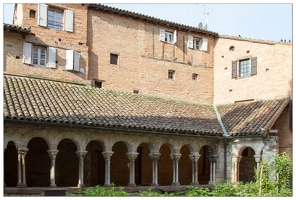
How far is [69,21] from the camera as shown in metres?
23.1

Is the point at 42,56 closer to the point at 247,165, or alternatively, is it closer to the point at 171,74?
the point at 171,74

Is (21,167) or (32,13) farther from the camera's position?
(32,13)

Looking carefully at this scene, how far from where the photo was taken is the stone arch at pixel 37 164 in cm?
2164

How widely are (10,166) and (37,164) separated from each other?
4.37 ft

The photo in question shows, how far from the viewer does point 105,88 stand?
24062mm

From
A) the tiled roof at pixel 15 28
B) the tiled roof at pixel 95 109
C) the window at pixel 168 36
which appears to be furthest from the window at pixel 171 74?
the tiled roof at pixel 15 28

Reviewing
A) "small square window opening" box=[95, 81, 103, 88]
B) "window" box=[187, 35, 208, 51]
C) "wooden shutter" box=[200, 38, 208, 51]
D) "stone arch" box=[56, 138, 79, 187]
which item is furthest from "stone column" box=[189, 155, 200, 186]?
"wooden shutter" box=[200, 38, 208, 51]

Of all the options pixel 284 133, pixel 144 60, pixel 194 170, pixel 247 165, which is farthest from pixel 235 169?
pixel 144 60

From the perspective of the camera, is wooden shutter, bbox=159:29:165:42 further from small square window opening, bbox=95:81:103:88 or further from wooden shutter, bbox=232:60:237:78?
small square window opening, bbox=95:81:103:88

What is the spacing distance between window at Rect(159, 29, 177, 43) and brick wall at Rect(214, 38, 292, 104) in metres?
3.23

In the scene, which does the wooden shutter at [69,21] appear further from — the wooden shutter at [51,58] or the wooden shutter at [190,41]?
the wooden shutter at [190,41]

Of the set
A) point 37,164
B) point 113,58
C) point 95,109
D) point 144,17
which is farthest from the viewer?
point 144,17

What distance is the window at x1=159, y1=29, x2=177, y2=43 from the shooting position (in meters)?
26.2

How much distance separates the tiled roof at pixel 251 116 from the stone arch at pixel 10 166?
35.8 ft
